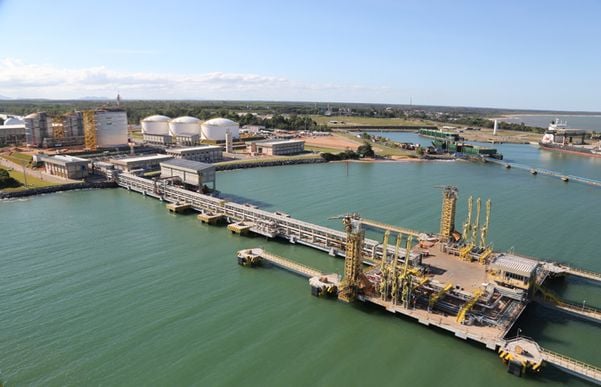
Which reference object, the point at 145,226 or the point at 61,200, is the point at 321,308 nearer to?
the point at 145,226

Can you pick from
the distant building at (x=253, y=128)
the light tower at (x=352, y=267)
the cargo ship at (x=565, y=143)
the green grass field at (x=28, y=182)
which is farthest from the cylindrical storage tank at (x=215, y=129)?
the cargo ship at (x=565, y=143)

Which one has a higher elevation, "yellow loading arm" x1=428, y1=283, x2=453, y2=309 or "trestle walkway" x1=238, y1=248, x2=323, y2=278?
"yellow loading arm" x1=428, y1=283, x2=453, y2=309

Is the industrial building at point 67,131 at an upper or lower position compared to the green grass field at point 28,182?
upper

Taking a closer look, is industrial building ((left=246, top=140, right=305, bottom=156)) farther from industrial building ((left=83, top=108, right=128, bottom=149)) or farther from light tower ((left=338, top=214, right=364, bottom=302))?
light tower ((left=338, top=214, right=364, bottom=302))

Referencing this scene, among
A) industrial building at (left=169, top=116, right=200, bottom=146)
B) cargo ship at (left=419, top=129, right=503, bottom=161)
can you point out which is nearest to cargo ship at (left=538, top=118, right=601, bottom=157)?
cargo ship at (left=419, top=129, right=503, bottom=161)

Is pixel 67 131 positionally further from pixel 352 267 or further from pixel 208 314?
pixel 352 267

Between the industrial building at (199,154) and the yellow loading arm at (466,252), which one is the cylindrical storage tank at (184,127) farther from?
the yellow loading arm at (466,252)
